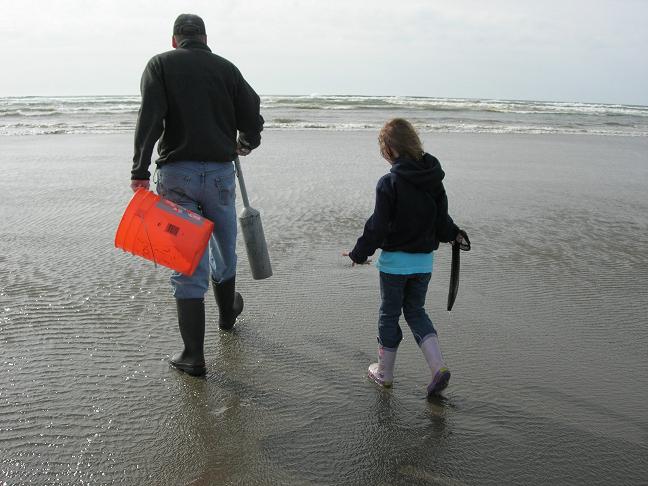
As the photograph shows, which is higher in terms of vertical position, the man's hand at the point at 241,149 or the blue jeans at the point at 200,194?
the man's hand at the point at 241,149

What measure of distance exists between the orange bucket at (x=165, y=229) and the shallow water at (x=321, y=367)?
2.31 feet

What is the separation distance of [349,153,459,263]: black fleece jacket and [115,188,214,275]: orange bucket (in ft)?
2.70

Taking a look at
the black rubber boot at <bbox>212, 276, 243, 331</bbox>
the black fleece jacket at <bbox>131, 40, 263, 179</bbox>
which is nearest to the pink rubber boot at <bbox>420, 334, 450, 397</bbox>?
the black rubber boot at <bbox>212, 276, 243, 331</bbox>

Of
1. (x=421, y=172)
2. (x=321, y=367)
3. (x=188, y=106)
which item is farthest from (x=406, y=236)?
(x=188, y=106)

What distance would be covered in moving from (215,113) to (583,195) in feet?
22.9

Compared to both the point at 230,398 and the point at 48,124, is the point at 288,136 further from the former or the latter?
the point at 230,398

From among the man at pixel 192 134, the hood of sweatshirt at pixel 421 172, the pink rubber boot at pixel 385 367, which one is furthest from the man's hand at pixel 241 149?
the pink rubber boot at pixel 385 367

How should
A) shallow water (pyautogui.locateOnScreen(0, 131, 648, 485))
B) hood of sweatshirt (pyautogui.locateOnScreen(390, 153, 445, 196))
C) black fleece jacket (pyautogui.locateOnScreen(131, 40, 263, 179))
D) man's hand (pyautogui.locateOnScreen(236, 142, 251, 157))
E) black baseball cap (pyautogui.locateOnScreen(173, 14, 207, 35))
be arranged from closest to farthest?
shallow water (pyautogui.locateOnScreen(0, 131, 648, 485))
hood of sweatshirt (pyautogui.locateOnScreen(390, 153, 445, 196))
black fleece jacket (pyautogui.locateOnScreen(131, 40, 263, 179))
black baseball cap (pyautogui.locateOnScreen(173, 14, 207, 35))
man's hand (pyautogui.locateOnScreen(236, 142, 251, 157))

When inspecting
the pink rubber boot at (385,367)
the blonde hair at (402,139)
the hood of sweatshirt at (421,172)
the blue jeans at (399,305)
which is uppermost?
the blonde hair at (402,139)

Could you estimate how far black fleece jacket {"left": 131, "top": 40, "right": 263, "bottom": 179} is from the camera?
322cm

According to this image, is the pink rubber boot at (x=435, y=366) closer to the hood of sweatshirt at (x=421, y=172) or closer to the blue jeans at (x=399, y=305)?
the blue jeans at (x=399, y=305)

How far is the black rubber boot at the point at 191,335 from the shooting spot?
133 inches

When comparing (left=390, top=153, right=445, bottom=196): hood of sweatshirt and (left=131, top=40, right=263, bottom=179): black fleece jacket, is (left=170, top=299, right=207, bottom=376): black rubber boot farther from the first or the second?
(left=390, top=153, right=445, bottom=196): hood of sweatshirt

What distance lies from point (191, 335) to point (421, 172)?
60.8 inches
